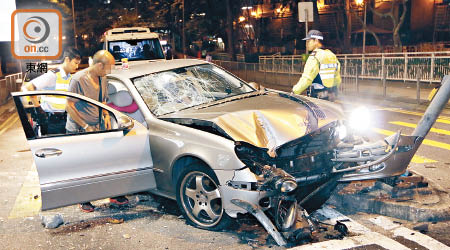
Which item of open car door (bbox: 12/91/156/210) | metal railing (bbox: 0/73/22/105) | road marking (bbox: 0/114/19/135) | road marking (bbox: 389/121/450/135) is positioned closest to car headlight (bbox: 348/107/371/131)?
open car door (bbox: 12/91/156/210)

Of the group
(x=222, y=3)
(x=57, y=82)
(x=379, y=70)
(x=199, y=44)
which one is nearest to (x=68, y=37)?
(x=199, y=44)

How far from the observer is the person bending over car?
5.58m

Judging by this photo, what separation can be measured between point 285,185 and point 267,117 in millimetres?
846


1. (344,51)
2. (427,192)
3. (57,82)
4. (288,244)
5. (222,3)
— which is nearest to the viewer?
(288,244)

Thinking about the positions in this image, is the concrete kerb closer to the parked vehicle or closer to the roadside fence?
the roadside fence

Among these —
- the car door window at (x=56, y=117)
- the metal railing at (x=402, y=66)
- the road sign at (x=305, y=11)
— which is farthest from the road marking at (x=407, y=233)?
the road sign at (x=305, y=11)

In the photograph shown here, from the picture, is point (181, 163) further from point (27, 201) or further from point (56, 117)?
point (27, 201)

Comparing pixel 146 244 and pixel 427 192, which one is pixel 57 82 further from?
pixel 427 192

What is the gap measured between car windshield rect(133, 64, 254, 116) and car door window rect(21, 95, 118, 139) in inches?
20.9

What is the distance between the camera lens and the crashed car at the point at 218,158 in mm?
4684

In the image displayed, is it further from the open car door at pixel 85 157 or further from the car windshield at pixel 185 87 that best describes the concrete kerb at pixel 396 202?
the open car door at pixel 85 157

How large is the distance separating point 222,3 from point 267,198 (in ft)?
152

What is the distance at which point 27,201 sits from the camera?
6.45m

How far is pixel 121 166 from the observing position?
5.30 meters
